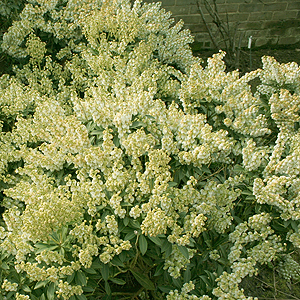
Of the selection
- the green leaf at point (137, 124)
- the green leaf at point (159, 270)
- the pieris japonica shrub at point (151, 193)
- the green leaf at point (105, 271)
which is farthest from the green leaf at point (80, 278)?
the green leaf at point (137, 124)

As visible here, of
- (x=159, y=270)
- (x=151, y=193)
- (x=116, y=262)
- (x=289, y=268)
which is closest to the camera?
(x=116, y=262)

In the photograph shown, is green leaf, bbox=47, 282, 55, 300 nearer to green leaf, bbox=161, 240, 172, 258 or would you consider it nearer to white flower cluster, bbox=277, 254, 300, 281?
green leaf, bbox=161, 240, 172, 258

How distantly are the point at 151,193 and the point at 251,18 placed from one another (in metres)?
6.48

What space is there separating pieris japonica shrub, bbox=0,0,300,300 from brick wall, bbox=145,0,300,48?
4.39 metres

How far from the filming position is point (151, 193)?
2.40m

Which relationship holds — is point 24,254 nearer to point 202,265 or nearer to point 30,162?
point 30,162

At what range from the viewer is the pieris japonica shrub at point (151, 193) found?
2168 mm

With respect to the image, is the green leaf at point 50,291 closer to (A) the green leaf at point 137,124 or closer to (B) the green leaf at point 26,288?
(B) the green leaf at point 26,288

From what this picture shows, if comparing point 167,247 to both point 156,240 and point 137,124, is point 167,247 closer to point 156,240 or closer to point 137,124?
point 156,240

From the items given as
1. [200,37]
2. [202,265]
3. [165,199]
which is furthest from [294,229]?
[200,37]

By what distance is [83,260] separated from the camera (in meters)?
2.02

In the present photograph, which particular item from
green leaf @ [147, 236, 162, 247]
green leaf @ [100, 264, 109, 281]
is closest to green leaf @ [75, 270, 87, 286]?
green leaf @ [100, 264, 109, 281]

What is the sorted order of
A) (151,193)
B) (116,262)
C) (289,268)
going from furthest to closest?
(289,268) → (151,193) → (116,262)

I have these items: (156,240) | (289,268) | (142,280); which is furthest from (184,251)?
(289,268)
